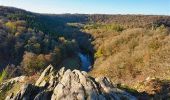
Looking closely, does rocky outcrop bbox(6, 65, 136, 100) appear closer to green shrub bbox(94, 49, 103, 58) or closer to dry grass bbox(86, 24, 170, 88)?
dry grass bbox(86, 24, 170, 88)

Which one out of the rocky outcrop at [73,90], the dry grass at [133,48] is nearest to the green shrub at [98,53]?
the dry grass at [133,48]

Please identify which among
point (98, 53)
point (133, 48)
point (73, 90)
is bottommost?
point (98, 53)

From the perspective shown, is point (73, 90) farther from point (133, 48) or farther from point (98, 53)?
point (98, 53)

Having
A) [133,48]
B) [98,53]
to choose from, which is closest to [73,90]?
[133,48]

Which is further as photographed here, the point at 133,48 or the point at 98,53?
the point at 98,53

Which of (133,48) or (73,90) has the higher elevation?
(73,90)

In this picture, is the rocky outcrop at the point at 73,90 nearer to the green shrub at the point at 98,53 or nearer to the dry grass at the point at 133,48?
the dry grass at the point at 133,48

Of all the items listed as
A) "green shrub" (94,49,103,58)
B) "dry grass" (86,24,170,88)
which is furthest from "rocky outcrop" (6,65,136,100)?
"green shrub" (94,49,103,58)

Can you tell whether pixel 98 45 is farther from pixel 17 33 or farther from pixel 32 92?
pixel 32 92
